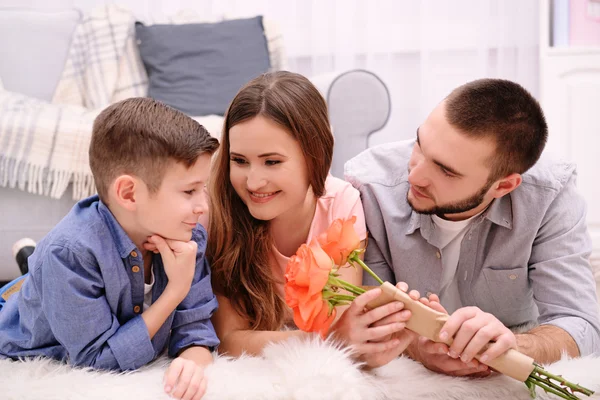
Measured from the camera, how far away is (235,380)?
3.80ft

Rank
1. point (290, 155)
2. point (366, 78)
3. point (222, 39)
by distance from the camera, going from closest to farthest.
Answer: point (290, 155)
point (366, 78)
point (222, 39)

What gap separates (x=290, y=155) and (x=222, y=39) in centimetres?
155

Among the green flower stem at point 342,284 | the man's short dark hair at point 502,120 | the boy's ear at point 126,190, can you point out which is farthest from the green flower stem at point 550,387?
the boy's ear at point 126,190

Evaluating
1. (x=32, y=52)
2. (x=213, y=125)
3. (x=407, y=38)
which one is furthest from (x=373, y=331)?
(x=407, y=38)

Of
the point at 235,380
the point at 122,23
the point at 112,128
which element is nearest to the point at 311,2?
the point at 122,23

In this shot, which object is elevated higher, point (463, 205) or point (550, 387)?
point (463, 205)

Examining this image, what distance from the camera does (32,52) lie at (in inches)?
111

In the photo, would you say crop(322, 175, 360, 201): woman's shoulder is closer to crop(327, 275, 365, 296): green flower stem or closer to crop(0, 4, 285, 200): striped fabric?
crop(327, 275, 365, 296): green flower stem

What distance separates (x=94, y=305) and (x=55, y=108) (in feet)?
4.17

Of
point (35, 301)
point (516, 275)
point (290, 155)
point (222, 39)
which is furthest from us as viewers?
point (222, 39)

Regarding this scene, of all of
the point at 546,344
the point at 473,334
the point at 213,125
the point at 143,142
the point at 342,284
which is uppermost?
→ the point at 143,142

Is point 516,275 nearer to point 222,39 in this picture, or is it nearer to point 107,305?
point 107,305

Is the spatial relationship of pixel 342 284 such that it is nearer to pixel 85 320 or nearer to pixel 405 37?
pixel 85 320

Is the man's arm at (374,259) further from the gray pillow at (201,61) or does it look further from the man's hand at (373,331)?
the gray pillow at (201,61)
